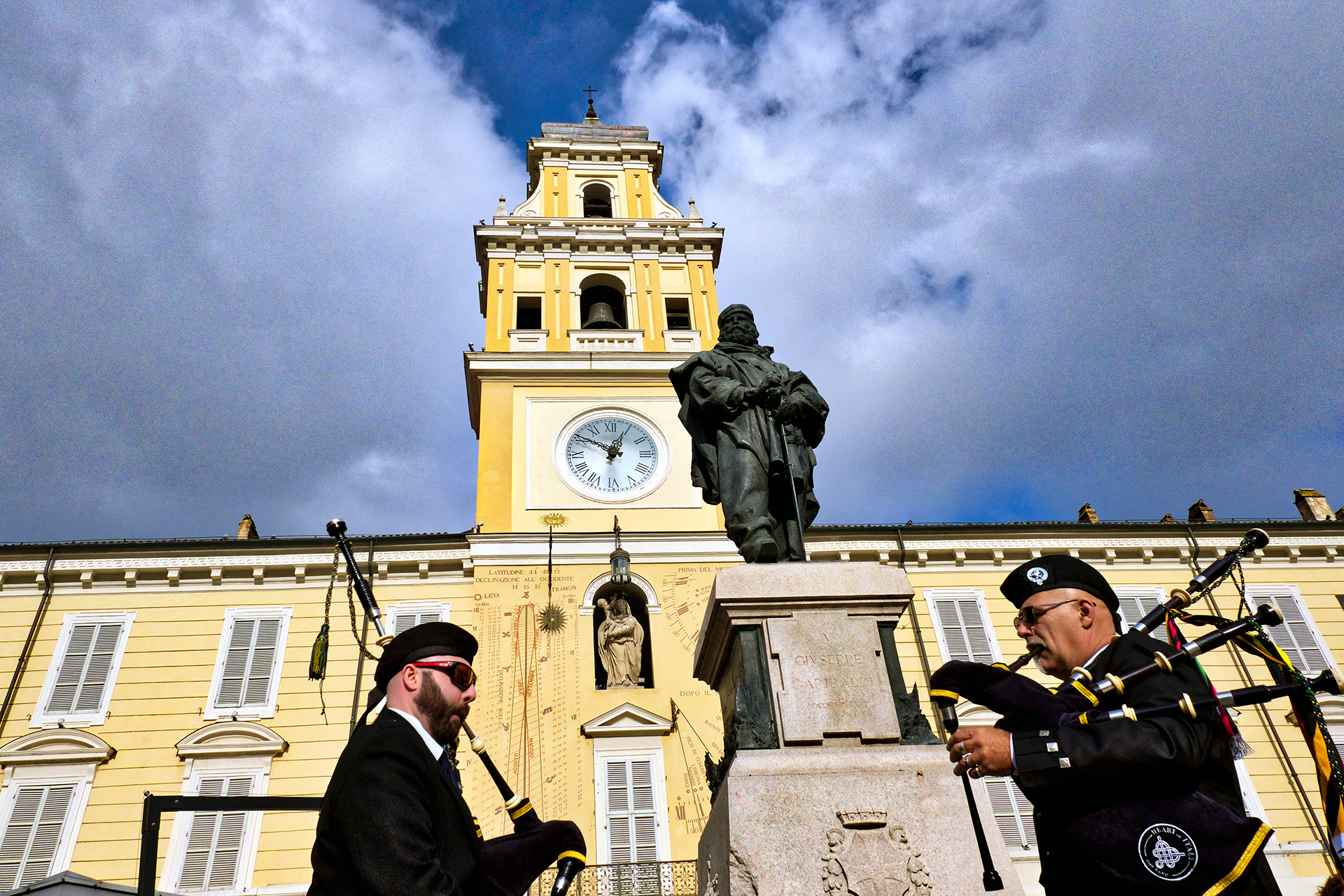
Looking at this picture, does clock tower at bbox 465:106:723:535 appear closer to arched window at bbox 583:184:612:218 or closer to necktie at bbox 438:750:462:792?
arched window at bbox 583:184:612:218

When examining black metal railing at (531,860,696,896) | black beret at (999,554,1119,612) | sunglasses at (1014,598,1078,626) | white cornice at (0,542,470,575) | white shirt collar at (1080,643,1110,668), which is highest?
white cornice at (0,542,470,575)

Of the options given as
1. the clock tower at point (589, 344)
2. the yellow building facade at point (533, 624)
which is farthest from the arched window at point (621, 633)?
the clock tower at point (589, 344)

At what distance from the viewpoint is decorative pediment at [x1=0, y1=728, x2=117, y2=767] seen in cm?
1463

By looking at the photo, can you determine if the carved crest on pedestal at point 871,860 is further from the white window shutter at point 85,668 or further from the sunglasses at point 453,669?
the white window shutter at point 85,668

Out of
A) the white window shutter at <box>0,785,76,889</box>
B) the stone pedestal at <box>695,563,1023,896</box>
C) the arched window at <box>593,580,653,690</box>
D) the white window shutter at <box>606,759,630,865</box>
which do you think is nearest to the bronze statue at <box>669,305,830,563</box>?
the stone pedestal at <box>695,563,1023,896</box>

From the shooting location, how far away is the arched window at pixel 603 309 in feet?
67.9

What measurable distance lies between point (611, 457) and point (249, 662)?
7.71 meters

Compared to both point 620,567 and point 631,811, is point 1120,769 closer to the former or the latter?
point 631,811

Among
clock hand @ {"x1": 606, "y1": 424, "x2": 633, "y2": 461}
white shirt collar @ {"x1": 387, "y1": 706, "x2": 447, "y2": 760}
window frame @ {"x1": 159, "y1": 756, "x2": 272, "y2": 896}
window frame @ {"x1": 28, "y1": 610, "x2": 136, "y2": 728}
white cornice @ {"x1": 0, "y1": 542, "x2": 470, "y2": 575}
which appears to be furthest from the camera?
clock hand @ {"x1": 606, "y1": 424, "x2": 633, "y2": 461}

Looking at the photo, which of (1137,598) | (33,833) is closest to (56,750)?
(33,833)

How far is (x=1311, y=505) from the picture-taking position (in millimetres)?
21422

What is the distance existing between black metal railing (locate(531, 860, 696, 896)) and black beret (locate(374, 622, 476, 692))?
11915mm

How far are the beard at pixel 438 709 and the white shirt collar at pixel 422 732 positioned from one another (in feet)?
0.07

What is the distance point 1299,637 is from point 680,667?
13001 millimetres
